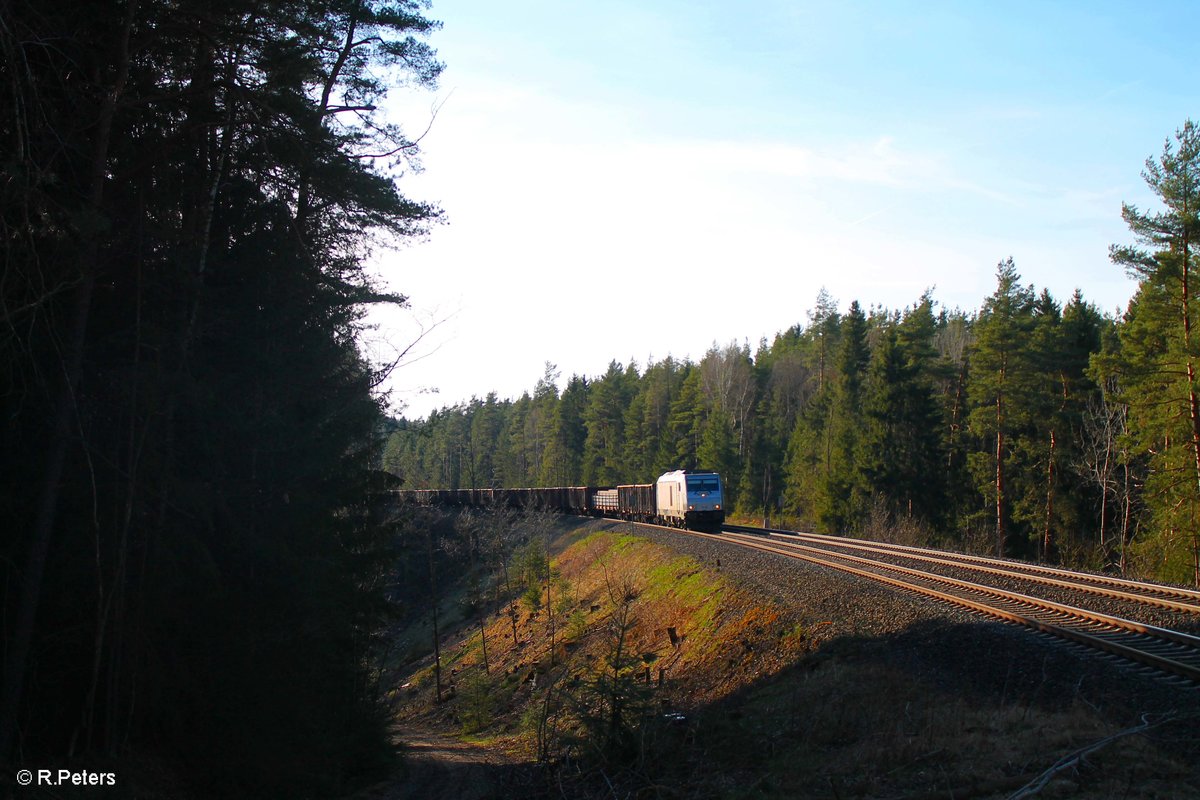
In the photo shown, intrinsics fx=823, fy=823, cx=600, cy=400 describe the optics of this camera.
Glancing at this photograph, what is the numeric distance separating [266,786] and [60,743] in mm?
2361

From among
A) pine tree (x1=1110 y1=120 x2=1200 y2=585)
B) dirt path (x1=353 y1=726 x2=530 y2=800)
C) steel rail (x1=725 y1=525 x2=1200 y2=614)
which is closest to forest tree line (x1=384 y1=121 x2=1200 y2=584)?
pine tree (x1=1110 y1=120 x2=1200 y2=585)

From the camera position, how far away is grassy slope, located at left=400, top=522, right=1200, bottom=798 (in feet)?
22.9

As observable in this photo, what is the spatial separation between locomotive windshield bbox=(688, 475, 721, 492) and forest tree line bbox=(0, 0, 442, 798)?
23937 mm

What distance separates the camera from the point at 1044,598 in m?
14.3

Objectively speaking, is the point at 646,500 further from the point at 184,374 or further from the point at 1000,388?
the point at 184,374

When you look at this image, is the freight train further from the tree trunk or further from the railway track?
the tree trunk

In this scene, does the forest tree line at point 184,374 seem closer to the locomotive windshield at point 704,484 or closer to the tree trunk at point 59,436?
the tree trunk at point 59,436

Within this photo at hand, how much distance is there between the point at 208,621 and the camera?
387 inches

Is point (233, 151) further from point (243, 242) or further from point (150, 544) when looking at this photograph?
point (150, 544)

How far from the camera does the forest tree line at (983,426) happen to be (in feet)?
84.5

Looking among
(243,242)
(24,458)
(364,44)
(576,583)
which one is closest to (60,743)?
(24,458)

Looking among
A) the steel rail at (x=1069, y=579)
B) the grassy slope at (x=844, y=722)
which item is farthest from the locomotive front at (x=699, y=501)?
the grassy slope at (x=844, y=722)

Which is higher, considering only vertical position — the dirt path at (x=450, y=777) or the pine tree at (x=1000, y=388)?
the pine tree at (x=1000, y=388)

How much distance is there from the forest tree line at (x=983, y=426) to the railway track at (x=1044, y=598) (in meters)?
9.58
